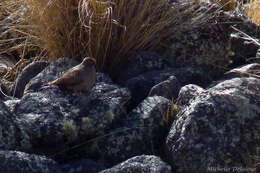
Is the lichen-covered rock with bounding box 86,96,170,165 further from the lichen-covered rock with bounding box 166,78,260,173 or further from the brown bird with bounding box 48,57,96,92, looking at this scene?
the brown bird with bounding box 48,57,96,92

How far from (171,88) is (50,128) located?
3.60ft

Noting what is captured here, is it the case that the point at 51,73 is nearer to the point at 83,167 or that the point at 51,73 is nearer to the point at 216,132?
the point at 83,167

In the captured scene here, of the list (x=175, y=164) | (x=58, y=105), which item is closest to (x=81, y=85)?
(x=58, y=105)

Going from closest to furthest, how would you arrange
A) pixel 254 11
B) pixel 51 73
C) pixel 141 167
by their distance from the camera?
1. pixel 141 167
2. pixel 51 73
3. pixel 254 11

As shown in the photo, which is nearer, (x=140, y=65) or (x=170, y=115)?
(x=170, y=115)

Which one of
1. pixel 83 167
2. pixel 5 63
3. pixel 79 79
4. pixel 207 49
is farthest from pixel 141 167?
pixel 5 63

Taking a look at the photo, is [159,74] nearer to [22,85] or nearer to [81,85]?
[81,85]

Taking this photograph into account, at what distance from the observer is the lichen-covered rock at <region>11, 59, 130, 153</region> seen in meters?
3.63

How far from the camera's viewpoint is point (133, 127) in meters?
3.71

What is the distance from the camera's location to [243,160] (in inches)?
130

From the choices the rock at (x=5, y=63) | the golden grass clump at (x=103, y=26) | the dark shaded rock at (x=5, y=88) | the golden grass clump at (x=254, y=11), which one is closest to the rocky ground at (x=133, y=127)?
the golden grass clump at (x=103, y=26)

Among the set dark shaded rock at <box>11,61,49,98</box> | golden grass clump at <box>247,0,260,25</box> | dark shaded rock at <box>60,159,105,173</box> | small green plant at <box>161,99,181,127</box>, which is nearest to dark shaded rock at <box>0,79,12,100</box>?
dark shaded rock at <box>11,61,49,98</box>

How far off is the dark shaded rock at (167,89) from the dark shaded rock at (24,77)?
1225mm

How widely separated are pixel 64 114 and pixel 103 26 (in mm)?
1190
